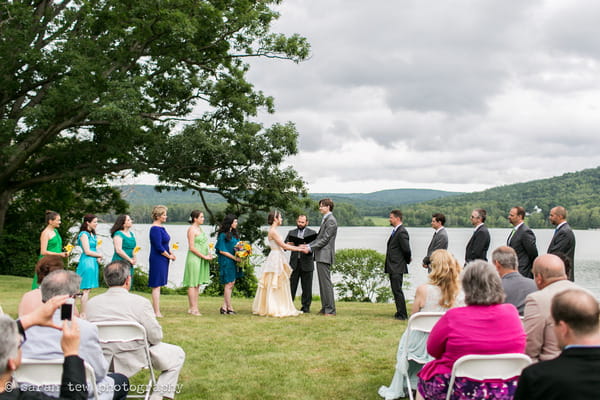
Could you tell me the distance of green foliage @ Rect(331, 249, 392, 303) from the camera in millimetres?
19031

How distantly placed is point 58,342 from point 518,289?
13.2 ft

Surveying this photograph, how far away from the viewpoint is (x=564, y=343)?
2689 millimetres

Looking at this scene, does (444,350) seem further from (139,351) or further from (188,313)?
(188,313)

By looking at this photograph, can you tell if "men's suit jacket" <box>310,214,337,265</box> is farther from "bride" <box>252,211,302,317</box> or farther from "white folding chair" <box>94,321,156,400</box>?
"white folding chair" <box>94,321,156,400</box>

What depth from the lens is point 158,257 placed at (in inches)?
368

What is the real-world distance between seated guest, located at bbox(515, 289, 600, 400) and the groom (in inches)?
281

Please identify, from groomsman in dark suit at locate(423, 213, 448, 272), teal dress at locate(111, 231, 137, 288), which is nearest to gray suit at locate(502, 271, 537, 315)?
groomsman in dark suit at locate(423, 213, 448, 272)

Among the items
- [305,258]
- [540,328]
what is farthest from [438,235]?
[540,328]

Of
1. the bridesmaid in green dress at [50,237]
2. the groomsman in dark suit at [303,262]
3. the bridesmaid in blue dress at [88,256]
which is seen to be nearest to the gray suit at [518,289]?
the groomsman in dark suit at [303,262]

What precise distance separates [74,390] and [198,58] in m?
15.4

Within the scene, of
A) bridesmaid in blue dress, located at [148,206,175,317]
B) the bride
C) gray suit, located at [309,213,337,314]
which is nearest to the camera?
bridesmaid in blue dress, located at [148,206,175,317]

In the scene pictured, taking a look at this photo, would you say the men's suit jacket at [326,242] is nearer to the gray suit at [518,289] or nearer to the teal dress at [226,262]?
the teal dress at [226,262]

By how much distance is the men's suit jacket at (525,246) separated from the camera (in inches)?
343

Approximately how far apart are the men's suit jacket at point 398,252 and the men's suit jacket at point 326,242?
42.3 inches
